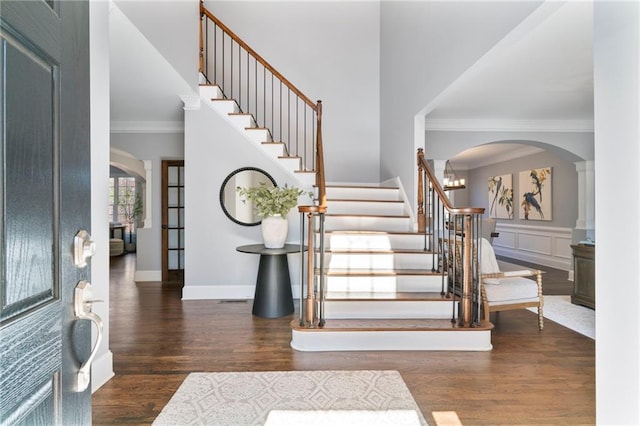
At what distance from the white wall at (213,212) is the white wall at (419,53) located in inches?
71.6

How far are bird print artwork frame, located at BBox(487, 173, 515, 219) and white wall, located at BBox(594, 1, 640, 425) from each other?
8.04m

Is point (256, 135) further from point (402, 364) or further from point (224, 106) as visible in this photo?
point (402, 364)

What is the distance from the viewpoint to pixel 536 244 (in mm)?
7438

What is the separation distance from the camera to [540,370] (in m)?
2.46

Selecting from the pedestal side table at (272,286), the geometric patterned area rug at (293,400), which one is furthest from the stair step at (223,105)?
the geometric patterned area rug at (293,400)

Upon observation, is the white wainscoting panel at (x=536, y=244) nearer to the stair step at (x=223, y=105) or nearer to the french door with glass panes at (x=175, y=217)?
the stair step at (x=223, y=105)

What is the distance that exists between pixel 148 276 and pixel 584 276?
6.11 m

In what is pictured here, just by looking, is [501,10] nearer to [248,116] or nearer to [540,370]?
[540,370]

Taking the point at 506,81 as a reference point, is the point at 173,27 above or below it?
above

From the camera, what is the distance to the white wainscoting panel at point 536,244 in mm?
6621

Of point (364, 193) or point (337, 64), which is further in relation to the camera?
point (337, 64)

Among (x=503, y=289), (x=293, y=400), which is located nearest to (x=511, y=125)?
(x=503, y=289)

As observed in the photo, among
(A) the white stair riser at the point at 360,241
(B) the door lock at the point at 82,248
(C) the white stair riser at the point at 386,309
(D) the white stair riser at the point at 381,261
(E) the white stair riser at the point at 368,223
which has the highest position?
(B) the door lock at the point at 82,248

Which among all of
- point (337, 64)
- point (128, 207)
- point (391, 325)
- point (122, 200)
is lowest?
point (391, 325)
